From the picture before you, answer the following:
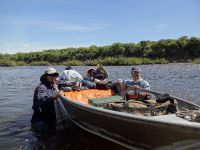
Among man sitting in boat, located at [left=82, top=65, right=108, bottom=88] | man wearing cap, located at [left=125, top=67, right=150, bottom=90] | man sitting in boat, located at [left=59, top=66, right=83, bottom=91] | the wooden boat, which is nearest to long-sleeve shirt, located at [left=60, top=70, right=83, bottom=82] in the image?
man sitting in boat, located at [left=59, top=66, right=83, bottom=91]

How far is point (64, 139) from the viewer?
897 cm

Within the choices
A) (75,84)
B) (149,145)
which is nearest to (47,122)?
(75,84)

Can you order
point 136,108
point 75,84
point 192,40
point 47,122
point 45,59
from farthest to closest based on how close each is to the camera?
1. point 45,59
2. point 192,40
3. point 75,84
4. point 47,122
5. point 136,108

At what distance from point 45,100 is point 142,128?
10.1ft

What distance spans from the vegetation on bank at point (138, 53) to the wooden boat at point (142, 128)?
44321 mm

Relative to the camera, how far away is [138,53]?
2405 inches

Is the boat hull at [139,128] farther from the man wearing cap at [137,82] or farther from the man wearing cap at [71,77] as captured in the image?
the man wearing cap at [71,77]

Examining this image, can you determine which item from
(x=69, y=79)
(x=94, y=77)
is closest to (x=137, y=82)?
(x=94, y=77)

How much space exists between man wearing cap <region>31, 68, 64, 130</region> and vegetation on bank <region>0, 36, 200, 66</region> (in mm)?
42852

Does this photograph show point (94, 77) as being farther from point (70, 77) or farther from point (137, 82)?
point (137, 82)

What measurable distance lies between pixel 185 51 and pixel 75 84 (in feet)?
156

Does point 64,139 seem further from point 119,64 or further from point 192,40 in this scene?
point 192,40

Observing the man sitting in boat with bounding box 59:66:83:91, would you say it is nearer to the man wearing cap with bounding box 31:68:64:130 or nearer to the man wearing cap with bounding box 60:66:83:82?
the man wearing cap with bounding box 60:66:83:82

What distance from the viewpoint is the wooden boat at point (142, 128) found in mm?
5449
